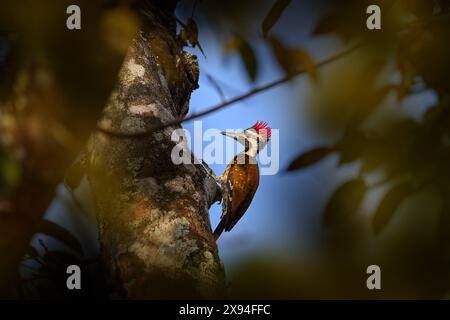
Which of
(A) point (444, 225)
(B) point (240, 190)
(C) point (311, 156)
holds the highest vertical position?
(B) point (240, 190)

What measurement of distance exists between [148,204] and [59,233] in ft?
1.49

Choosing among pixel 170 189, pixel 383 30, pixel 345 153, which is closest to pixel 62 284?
pixel 170 189

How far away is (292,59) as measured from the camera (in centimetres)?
103

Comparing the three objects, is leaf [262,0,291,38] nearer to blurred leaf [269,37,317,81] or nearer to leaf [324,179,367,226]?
blurred leaf [269,37,317,81]

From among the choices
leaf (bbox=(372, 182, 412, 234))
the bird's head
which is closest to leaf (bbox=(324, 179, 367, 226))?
leaf (bbox=(372, 182, 412, 234))

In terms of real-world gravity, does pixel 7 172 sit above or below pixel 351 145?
below

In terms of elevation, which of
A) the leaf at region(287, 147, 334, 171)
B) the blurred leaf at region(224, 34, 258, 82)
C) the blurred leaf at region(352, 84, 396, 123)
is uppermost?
the blurred leaf at region(224, 34, 258, 82)

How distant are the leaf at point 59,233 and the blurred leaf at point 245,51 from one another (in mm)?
468

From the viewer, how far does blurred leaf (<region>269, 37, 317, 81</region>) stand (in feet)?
3.33

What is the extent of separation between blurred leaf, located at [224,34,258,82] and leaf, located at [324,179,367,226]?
26 cm

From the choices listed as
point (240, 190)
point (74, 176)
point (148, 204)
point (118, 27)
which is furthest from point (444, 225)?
point (240, 190)

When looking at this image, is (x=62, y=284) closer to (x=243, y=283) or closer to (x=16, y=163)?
(x=243, y=283)

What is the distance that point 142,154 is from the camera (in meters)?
1.71

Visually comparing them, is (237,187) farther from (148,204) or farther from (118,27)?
(118,27)
